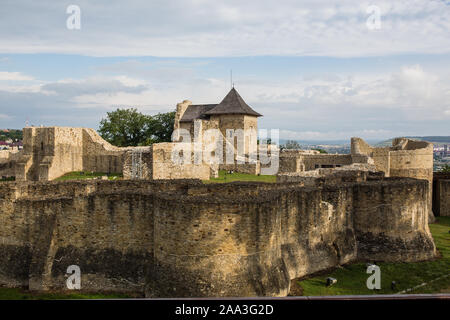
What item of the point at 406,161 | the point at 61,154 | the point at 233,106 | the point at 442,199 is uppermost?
the point at 233,106

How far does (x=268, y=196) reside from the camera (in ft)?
45.3

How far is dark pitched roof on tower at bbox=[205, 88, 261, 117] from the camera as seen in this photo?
47.8m

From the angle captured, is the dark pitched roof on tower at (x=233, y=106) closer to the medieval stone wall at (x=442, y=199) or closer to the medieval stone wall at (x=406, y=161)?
the medieval stone wall at (x=406, y=161)

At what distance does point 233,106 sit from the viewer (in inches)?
1911

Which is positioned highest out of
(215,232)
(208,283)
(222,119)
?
(222,119)

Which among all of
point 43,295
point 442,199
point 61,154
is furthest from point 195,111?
point 43,295

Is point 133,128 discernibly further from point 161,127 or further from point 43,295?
point 43,295

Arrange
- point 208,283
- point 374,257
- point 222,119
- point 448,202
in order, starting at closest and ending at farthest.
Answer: point 208,283, point 374,257, point 448,202, point 222,119

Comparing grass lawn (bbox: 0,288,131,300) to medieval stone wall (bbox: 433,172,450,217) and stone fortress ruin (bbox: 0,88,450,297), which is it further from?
medieval stone wall (bbox: 433,172,450,217)

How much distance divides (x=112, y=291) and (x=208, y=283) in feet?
12.3

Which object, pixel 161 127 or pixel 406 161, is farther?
pixel 161 127

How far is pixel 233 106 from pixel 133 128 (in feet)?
59.6

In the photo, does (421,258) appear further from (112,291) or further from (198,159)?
(198,159)
